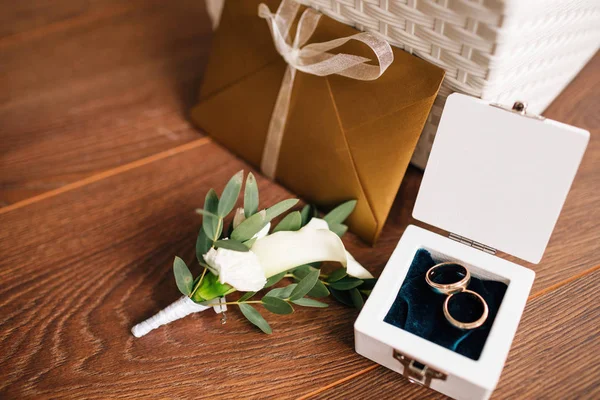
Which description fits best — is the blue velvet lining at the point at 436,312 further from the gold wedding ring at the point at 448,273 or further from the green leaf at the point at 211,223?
the green leaf at the point at 211,223

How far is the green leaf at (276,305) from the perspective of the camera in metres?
0.59

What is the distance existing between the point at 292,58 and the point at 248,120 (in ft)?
0.42

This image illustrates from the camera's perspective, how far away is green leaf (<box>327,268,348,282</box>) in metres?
0.62

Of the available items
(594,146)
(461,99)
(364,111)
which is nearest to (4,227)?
(364,111)

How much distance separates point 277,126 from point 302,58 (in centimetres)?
10

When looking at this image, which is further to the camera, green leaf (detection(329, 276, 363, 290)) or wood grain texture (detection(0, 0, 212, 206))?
wood grain texture (detection(0, 0, 212, 206))

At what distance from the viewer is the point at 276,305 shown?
1.94ft

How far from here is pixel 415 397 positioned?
0.57 meters

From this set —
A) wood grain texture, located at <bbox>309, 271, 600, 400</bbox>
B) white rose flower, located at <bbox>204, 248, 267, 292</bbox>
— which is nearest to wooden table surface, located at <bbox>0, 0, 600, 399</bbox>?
wood grain texture, located at <bbox>309, 271, 600, 400</bbox>

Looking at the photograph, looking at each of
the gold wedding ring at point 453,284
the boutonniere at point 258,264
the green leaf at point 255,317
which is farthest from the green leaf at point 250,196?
the gold wedding ring at point 453,284

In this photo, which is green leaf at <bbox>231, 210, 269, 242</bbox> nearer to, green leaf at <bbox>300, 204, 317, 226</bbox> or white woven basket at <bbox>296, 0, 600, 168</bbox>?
green leaf at <bbox>300, 204, 317, 226</bbox>

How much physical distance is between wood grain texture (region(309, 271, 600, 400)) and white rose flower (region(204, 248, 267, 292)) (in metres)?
0.14

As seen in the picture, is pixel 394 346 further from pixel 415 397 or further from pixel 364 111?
pixel 364 111

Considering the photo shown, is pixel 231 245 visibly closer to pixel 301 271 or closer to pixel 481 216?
pixel 301 271
